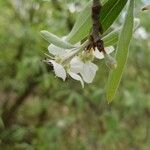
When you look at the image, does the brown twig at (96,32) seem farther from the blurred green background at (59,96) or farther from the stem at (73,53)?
the blurred green background at (59,96)

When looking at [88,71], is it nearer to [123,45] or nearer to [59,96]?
[123,45]

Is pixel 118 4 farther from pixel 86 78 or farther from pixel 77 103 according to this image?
pixel 77 103

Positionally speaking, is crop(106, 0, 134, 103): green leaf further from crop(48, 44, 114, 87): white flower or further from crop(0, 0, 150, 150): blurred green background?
crop(0, 0, 150, 150): blurred green background

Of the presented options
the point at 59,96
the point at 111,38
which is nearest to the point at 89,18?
the point at 111,38

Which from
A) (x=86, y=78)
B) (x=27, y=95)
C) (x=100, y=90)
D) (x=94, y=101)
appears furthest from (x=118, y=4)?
(x=27, y=95)

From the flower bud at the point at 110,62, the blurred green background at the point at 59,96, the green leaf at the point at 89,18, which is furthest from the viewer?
the blurred green background at the point at 59,96

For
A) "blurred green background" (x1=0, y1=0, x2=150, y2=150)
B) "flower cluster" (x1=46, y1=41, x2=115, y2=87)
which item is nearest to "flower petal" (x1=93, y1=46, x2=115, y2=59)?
"flower cluster" (x1=46, y1=41, x2=115, y2=87)

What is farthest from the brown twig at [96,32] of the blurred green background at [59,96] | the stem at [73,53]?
the blurred green background at [59,96]
